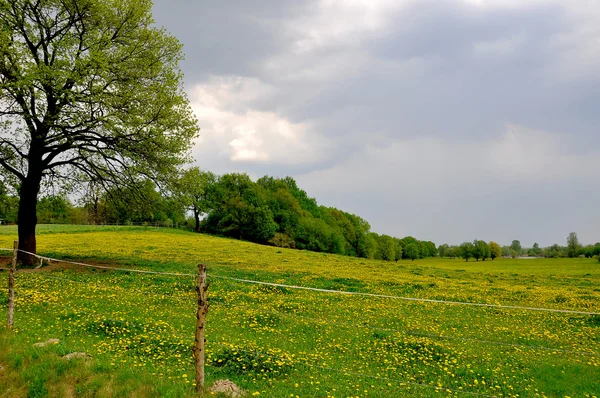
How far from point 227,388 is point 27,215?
22.1 metres

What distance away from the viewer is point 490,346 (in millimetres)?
12414

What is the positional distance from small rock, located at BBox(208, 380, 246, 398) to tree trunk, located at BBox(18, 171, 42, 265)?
21.1 m

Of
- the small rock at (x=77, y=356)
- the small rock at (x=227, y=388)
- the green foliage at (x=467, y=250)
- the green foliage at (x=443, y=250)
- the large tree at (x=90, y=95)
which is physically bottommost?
the green foliage at (x=443, y=250)

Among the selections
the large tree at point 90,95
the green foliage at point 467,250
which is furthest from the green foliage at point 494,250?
the large tree at point 90,95

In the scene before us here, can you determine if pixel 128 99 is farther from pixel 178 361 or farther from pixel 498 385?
pixel 498 385

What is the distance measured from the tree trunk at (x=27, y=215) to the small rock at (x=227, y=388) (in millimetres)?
21093

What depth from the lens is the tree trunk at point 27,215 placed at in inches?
893

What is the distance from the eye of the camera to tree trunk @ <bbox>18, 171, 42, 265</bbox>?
22.7 m

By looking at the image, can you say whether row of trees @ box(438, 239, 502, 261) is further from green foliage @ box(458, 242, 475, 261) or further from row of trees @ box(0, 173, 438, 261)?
row of trees @ box(0, 173, 438, 261)

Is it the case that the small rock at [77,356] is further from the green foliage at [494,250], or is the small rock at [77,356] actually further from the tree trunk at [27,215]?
the green foliage at [494,250]

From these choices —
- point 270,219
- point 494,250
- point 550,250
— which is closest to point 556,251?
point 550,250

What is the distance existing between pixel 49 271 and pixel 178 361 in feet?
56.9

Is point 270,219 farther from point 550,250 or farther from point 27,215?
point 550,250

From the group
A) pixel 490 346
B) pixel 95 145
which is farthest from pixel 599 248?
pixel 95 145
